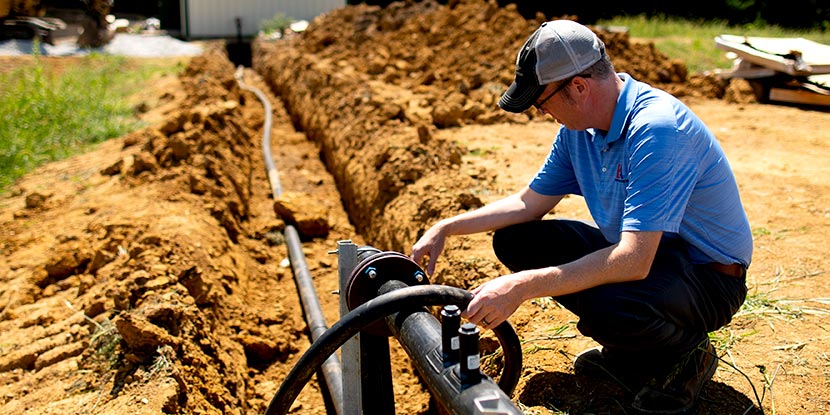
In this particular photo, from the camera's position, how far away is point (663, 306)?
94.0 inches

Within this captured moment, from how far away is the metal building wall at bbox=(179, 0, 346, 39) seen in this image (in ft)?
69.3

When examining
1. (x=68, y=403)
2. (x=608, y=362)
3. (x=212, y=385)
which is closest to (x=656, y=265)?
(x=608, y=362)

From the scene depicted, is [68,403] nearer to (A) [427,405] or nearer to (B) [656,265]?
(A) [427,405]

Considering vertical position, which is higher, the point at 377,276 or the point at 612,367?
the point at 377,276

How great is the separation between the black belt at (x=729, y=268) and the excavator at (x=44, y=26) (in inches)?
728

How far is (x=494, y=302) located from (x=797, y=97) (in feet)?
26.0

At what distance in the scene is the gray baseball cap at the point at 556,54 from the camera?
7.59 ft

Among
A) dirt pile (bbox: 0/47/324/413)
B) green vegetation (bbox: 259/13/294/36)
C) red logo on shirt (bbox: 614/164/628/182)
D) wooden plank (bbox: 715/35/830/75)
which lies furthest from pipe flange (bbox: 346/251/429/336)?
green vegetation (bbox: 259/13/294/36)

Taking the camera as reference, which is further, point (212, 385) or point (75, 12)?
point (75, 12)

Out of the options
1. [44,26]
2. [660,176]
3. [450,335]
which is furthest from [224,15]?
→ [450,335]

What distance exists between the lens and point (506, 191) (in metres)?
4.84

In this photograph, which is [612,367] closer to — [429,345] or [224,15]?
[429,345]

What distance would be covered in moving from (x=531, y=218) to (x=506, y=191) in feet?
6.13

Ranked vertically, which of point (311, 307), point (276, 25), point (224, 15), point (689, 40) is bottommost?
point (311, 307)
